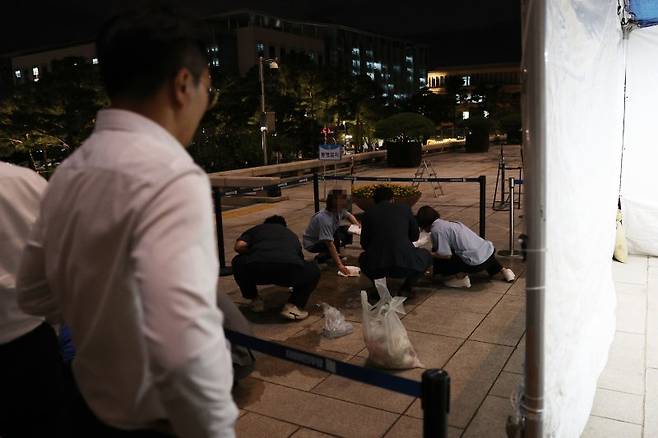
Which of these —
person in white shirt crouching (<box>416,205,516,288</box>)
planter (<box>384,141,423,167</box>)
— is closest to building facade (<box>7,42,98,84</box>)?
planter (<box>384,141,423,167</box>)

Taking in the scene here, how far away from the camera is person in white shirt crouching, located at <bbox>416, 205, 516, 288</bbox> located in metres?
6.08

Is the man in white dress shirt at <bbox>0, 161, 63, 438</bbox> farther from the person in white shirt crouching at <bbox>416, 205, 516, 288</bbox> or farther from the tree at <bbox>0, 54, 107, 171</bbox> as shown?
the tree at <bbox>0, 54, 107, 171</bbox>

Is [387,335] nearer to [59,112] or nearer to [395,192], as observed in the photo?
[395,192]

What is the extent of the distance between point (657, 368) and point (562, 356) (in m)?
2.08

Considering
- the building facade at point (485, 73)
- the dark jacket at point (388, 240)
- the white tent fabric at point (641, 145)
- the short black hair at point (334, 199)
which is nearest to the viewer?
the dark jacket at point (388, 240)

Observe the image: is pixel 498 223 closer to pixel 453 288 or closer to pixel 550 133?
pixel 453 288

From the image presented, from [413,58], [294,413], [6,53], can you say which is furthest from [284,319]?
[413,58]

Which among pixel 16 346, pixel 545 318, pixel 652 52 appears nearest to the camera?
pixel 16 346

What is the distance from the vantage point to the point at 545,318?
246 centimetres

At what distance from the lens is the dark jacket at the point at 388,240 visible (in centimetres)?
561

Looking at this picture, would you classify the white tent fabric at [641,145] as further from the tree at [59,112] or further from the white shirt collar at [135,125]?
the tree at [59,112]

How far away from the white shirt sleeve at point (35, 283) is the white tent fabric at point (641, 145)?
23.9ft

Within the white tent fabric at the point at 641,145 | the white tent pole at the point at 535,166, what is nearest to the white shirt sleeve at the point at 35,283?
the white tent pole at the point at 535,166

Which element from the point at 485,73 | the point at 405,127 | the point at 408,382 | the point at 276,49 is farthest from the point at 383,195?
the point at 485,73
